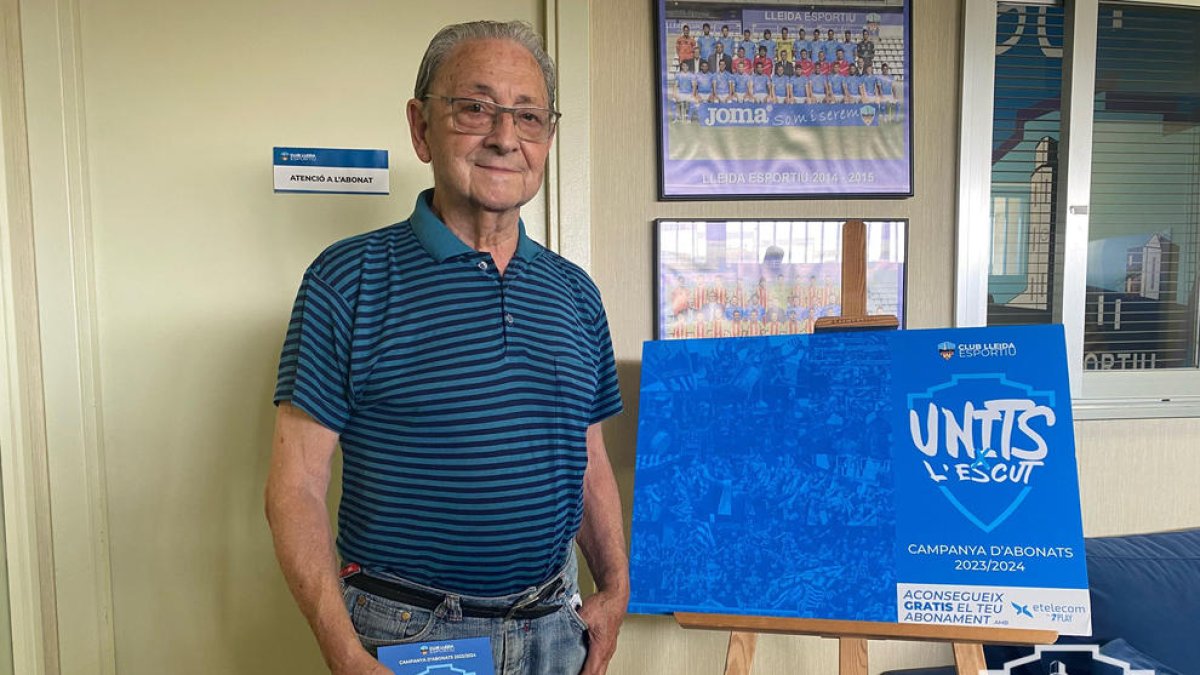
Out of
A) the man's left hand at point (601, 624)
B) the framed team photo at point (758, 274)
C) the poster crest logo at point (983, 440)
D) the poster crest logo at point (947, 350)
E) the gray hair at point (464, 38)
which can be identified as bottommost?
the man's left hand at point (601, 624)

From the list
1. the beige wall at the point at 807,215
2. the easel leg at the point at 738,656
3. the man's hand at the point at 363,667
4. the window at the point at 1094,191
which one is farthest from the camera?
the window at the point at 1094,191

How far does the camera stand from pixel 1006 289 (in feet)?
6.46

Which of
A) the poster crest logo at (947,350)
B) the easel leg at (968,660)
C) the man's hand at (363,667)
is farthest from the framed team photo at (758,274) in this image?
the man's hand at (363,667)

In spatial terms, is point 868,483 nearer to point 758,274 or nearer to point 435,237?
point 758,274

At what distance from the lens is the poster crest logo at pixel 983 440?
1.30 meters

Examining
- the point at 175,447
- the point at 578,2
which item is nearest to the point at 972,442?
the point at 578,2

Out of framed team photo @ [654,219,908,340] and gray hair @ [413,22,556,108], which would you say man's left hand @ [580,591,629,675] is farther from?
gray hair @ [413,22,556,108]

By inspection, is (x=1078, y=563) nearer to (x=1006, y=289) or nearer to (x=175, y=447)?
(x=1006, y=289)

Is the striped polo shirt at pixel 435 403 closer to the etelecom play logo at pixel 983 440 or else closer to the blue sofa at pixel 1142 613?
the etelecom play logo at pixel 983 440

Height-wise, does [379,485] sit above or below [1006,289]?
below

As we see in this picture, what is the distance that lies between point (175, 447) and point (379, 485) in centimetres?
82

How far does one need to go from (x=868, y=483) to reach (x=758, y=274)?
2.09 ft

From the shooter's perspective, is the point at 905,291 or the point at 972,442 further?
the point at 905,291

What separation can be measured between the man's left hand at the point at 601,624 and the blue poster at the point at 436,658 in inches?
8.5
